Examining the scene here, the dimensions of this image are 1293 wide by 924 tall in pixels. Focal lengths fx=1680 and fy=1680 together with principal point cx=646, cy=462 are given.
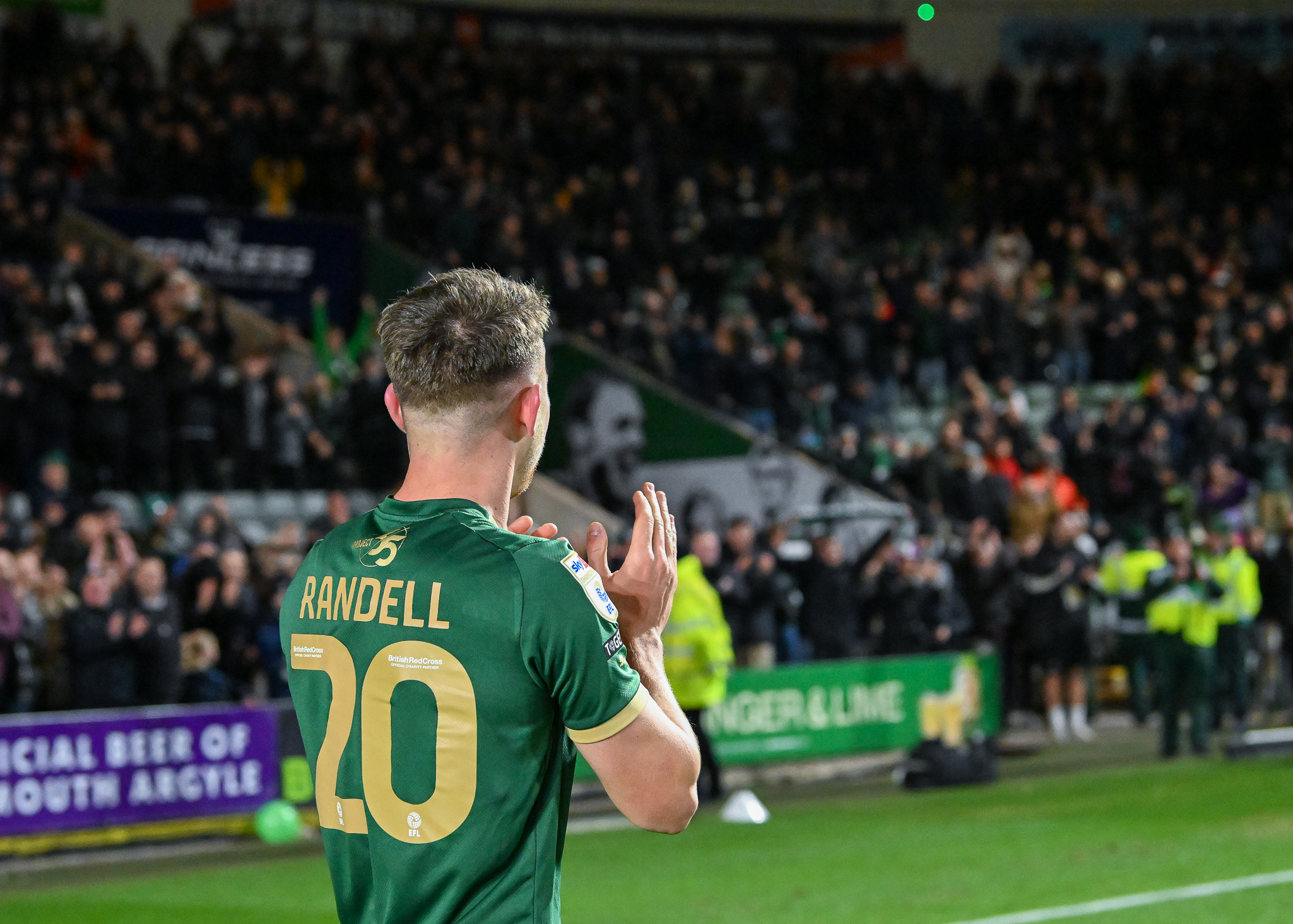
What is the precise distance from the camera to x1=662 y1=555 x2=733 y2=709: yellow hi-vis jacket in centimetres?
1289

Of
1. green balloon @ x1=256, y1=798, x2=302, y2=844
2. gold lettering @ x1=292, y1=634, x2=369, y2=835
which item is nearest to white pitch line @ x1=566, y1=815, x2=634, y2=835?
green balloon @ x1=256, y1=798, x2=302, y2=844

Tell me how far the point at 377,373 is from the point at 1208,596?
9132 mm

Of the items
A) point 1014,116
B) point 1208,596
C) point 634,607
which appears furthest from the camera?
point 1014,116

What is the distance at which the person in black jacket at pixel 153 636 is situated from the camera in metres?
12.7

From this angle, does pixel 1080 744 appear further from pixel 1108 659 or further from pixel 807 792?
pixel 807 792

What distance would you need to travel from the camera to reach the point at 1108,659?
1938 centimetres

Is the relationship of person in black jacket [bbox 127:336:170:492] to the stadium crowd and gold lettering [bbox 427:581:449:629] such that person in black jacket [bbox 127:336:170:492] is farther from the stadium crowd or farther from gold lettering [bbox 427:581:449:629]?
gold lettering [bbox 427:581:449:629]

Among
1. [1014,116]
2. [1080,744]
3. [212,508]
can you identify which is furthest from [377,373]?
[1014,116]

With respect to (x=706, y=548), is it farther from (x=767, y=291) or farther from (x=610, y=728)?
(x=610, y=728)

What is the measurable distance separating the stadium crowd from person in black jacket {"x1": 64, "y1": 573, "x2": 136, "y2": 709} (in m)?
0.07

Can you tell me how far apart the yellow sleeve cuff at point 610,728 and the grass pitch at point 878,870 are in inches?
275

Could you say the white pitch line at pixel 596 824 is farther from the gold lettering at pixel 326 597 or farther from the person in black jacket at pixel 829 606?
the gold lettering at pixel 326 597

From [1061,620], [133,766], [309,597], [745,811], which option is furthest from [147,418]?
[309,597]

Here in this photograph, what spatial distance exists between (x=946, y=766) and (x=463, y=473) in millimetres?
12711
